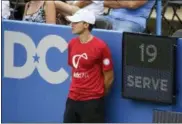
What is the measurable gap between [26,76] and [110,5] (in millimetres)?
1451

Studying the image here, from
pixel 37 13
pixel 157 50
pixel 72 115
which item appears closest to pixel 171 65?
pixel 157 50

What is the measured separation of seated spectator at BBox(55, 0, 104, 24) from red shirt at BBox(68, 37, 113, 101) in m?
1.43

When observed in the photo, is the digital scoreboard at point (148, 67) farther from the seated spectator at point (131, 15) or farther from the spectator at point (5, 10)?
the spectator at point (5, 10)

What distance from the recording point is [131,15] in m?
8.08

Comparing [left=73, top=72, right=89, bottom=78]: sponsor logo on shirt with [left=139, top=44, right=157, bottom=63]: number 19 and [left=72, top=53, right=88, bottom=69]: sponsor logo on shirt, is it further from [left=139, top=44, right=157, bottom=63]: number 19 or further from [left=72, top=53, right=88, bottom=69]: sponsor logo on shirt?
[left=139, top=44, right=157, bottom=63]: number 19

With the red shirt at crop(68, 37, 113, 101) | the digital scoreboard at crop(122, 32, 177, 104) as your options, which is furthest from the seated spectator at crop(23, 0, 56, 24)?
the digital scoreboard at crop(122, 32, 177, 104)

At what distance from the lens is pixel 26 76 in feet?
25.9

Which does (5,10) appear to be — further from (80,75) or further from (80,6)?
(80,75)

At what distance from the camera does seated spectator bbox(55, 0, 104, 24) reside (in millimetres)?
8336

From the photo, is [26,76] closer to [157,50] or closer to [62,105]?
[62,105]

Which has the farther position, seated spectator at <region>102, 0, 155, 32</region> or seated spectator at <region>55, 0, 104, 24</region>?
seated spectator at <region>55, 0, 104, 24</region>

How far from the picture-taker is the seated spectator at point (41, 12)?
319 inches

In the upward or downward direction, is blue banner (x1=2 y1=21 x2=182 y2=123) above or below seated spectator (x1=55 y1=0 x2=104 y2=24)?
below

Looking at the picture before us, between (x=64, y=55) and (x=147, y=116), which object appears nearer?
(x=147, y=116)
